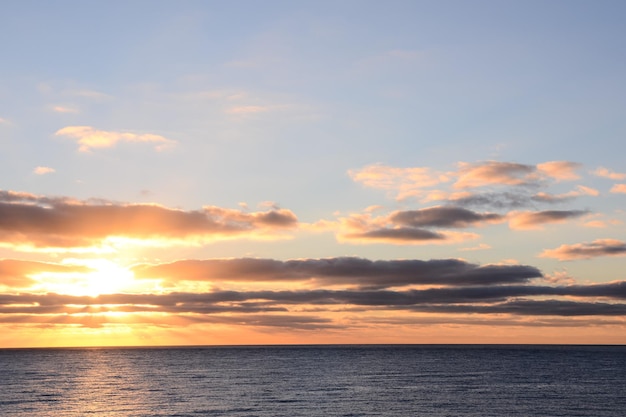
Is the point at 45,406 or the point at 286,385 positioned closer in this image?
the point at 45,406

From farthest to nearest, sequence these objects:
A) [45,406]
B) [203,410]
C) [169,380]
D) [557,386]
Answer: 1. [169,380]
2. [557,386]
3. [45,406]
4. [203,410]

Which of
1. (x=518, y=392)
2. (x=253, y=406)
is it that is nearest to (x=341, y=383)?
(x=518, y=392)

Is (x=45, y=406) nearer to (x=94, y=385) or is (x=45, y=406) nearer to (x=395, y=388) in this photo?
(x=94, y=385)

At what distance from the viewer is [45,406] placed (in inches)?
4259

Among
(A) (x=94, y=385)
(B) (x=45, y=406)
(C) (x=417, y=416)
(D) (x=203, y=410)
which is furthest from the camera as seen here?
(A) (x=94, y=385)

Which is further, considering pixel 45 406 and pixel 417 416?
pixel 45 406

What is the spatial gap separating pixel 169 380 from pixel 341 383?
1716 inches

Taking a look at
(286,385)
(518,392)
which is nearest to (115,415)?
(286,385)

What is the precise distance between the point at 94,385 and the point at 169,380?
17945 mm

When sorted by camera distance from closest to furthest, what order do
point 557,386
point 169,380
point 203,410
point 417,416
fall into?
point 417,416, point 203,410, point 557,386, point 169,380

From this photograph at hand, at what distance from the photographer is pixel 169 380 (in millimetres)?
162750

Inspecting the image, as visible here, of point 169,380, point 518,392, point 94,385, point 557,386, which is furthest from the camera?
point 169,380

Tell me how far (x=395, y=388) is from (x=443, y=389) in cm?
913

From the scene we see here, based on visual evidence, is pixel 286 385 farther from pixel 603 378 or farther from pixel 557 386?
pixel 603 378
